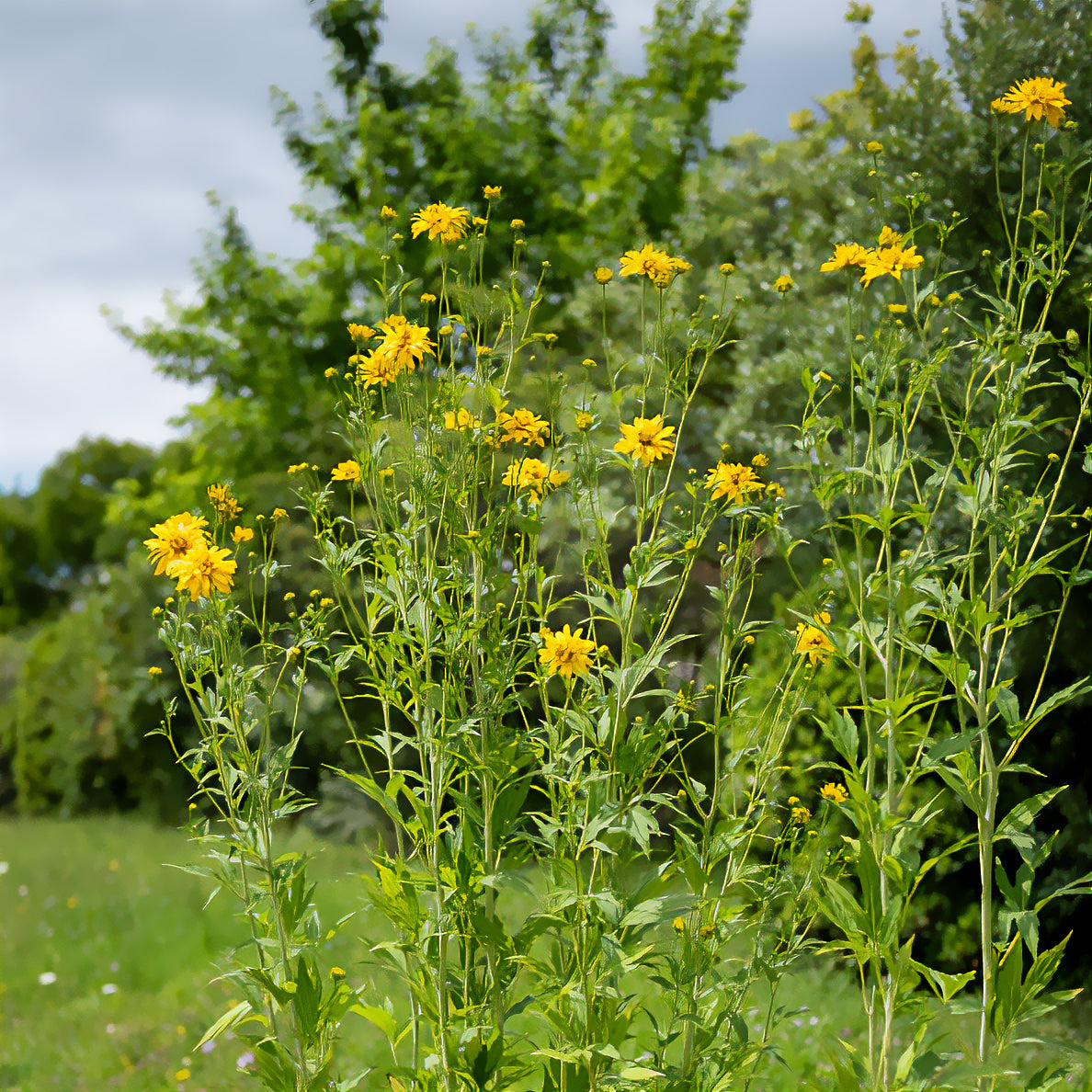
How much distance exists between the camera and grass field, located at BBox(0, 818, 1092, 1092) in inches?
163

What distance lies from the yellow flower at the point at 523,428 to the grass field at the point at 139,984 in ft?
5.23

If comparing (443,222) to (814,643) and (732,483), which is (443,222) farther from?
(814,643)

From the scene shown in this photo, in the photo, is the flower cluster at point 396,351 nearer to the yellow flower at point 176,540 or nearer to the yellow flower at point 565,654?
the yellow flower at point 176,540

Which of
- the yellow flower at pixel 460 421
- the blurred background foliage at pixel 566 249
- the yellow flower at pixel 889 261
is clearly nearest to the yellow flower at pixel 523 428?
the yellow flower at pixel 460 421

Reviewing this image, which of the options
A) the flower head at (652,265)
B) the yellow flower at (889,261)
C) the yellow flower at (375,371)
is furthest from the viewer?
the flower head at (652,265)

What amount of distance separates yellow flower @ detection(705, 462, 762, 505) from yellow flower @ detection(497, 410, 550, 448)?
0.48 metres

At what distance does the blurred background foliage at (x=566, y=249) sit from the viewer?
5258 mm

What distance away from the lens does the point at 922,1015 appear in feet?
7.51

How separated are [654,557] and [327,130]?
34.8 ft

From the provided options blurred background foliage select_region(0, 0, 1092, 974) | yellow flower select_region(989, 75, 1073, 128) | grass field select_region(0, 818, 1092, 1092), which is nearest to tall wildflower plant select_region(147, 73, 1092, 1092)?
yellow flower select_region(989, 75, 1073, 128)

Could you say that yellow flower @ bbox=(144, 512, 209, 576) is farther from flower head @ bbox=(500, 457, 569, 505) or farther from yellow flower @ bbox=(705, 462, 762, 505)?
yellow flower @ bbox=(705, 462, 762, 505)

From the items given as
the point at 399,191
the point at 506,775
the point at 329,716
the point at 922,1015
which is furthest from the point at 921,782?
the point at 399,191

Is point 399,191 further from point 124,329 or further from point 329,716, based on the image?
point 329,716

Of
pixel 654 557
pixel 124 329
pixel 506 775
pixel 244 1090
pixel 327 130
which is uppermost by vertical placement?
pixel 327 130
